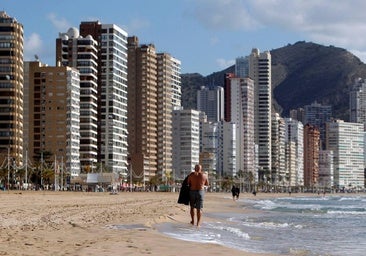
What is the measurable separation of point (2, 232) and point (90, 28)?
148m

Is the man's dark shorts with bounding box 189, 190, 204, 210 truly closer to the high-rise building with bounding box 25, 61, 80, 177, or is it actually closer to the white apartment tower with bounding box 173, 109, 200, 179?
the high-rise building with bounding box 25, 61, 80, 177

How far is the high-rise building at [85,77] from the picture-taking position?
141250 millimetres

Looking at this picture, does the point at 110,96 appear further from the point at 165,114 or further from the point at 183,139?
the point at 183,139

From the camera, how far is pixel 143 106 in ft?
573

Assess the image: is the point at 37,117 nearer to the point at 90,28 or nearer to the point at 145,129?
the point at 90,28

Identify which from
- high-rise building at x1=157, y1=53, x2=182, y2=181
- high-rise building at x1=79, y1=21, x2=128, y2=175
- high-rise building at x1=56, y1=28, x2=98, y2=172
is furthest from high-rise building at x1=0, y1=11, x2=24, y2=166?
high-rise building at x1=157, y1=53, x2=182, y2=181

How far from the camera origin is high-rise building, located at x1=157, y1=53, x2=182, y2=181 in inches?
6993

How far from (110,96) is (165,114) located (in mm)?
31146

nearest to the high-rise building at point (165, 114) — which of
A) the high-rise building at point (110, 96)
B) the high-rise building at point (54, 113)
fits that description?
the high-rise building at point (110, 96)

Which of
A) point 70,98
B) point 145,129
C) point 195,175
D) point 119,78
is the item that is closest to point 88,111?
point 70,98

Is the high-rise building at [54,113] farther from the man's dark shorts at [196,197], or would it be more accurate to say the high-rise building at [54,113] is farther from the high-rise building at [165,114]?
the man's dark shorts at [196,197]

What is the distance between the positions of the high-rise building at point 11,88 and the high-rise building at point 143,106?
53.5 metres

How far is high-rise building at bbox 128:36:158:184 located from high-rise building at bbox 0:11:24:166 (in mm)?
53509

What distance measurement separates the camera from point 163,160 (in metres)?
178
